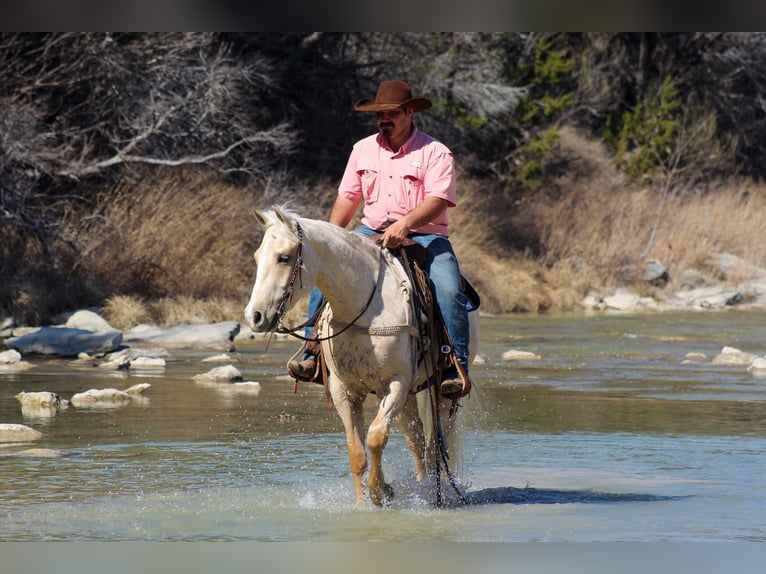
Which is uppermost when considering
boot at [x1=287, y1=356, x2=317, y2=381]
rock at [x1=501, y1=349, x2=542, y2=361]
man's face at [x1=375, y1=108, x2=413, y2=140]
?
man's face at [x1=375, y1=108, x2=413, y2=140]

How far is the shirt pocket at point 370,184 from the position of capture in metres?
7.71

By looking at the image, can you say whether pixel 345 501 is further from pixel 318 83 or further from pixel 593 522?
pixel 318 83

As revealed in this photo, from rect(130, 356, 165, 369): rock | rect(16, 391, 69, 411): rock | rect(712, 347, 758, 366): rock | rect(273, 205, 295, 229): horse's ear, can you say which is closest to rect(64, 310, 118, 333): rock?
rect(130, 356, 165, 369): rock

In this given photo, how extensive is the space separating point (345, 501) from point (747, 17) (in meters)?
3.58

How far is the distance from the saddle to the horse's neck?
319mm

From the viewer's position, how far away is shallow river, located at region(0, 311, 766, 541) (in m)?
7.13

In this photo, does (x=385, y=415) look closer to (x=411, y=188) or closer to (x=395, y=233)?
(x=395, y=233)

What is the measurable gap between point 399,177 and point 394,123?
1.05 ft

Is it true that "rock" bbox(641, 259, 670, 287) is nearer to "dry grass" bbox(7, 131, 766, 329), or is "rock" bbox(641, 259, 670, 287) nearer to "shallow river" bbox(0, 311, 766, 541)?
"dry grass" bbox(7, 131, 766, 329)

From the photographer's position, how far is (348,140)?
27328mm

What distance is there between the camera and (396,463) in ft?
30.6

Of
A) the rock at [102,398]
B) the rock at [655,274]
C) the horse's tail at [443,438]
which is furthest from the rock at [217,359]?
the rock at [655,274]

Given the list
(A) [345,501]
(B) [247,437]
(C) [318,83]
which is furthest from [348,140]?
(A) [345,501]

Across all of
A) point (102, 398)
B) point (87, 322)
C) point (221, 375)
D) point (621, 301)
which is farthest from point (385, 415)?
point (621, 301)
